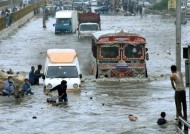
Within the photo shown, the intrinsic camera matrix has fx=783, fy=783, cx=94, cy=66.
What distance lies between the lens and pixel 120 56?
115 feet

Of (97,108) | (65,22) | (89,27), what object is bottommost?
(65,22)

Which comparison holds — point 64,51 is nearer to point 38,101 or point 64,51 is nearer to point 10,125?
point 38,101

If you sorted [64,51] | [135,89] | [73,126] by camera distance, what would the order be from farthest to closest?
[64,51], [135,89], [73,126]

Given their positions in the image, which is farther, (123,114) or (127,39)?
(127,39)

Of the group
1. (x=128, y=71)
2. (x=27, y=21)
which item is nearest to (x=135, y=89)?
(x=128, y=71)

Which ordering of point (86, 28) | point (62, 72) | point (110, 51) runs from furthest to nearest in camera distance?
point (86, 28) → point (110, 51) → point (62, 72)

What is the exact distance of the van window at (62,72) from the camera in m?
30.5

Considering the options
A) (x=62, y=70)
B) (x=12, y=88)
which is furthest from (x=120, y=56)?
(x=12, y=88)

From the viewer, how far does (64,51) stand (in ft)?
110

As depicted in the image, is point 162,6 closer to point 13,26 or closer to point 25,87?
point 13,26

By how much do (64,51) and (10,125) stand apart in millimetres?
12074

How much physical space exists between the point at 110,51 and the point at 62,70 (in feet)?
15.6

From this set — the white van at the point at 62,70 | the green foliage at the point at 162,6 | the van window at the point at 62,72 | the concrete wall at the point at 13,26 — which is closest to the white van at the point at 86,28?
the concrete wall at the point at 13,26

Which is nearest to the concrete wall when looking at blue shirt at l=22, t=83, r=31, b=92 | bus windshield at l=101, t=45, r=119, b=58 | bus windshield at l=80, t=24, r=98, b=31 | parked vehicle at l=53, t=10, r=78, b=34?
parked vehicle at l=53, t=10, r=78, b=34
